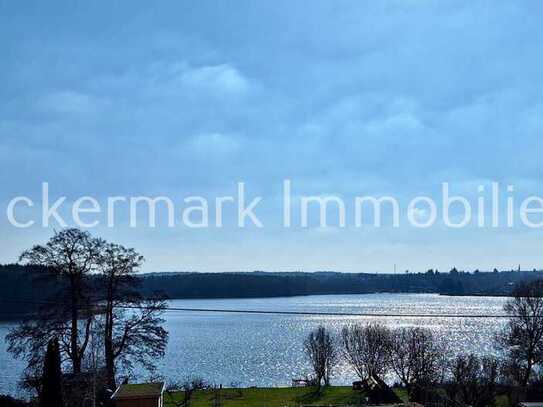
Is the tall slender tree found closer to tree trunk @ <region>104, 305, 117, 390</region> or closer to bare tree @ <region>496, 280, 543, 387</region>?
tree trunk @ <region>104, 305, 117, 390</region>

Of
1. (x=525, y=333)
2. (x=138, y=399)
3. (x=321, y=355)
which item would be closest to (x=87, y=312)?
(x=138, y=399)

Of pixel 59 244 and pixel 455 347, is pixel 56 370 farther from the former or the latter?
pixel 455 347

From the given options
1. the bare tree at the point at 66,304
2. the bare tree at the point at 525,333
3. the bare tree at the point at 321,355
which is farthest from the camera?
the bare tree at the point at 321,355

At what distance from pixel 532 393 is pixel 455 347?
27.8 m

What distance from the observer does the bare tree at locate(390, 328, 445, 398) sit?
3491cm

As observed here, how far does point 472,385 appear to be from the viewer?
101ft

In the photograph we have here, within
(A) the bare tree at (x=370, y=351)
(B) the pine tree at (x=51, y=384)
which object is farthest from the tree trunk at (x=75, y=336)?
(A) the bare tree at (x=370, y=351)

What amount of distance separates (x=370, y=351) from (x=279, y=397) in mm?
9755

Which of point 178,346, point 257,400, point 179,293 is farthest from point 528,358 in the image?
point 179,293

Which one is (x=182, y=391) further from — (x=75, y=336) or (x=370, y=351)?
(x=370, y=351)

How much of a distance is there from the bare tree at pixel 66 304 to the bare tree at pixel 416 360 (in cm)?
1890

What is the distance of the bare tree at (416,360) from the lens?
34906mm

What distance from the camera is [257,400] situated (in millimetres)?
32812

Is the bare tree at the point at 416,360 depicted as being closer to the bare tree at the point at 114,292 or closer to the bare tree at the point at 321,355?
the bare tree at the point at 321,355
